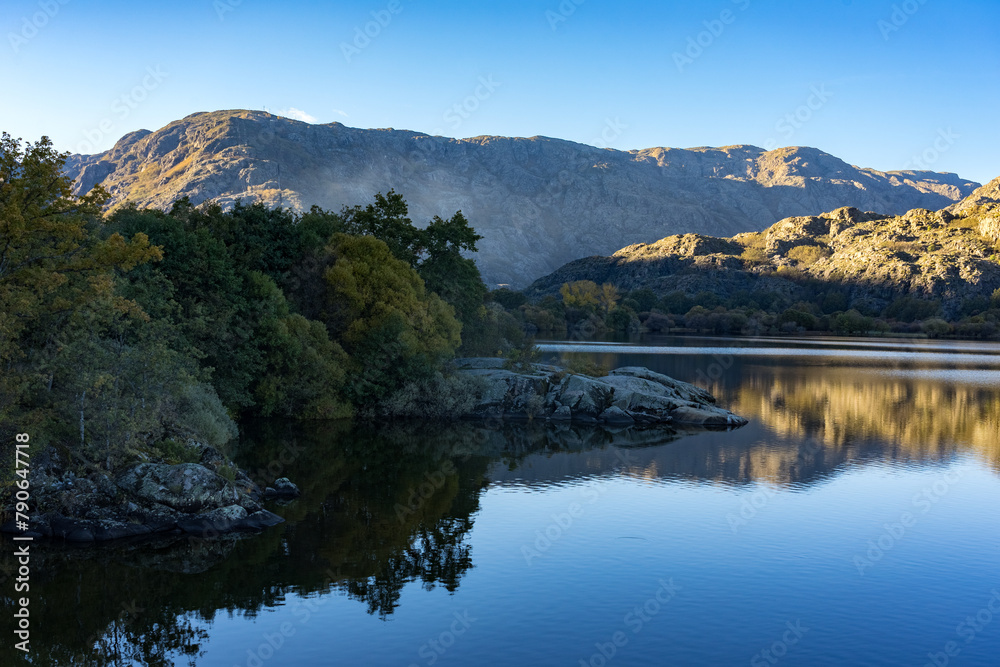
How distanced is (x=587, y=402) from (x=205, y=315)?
80.2 feet

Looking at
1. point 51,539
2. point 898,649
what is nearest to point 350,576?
point 51,539

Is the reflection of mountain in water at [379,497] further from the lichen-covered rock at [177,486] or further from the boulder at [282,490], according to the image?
the lichen-covered rock at [177,486]

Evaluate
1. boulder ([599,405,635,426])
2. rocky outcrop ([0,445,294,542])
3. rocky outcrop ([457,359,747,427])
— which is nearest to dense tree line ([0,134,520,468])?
rocky outcrop ([0,445,294,542])

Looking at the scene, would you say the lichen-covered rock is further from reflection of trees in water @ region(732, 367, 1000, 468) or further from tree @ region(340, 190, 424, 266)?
tree @ region(340, 190, 424, 266)

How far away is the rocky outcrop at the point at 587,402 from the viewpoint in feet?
167

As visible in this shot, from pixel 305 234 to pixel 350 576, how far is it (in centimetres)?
3673

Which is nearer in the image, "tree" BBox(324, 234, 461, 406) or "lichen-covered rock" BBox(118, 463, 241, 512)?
"lichen-covered rock" BBox(118, 463, 241, 512)

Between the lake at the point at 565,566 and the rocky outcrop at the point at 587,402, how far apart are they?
29.1ft

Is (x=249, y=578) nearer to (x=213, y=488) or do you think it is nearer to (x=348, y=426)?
(x=213, y=488)

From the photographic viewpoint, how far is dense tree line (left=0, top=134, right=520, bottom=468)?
25.5 m

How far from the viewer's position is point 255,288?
46406mm

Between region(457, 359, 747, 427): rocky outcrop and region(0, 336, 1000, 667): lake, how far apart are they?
8.87 metres

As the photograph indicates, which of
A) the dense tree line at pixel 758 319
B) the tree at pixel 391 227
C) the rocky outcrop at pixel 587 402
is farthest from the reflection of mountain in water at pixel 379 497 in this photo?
the dense tree line at pixel 758 319

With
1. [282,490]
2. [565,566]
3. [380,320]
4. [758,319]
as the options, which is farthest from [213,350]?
[758,319]
